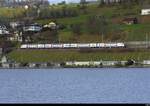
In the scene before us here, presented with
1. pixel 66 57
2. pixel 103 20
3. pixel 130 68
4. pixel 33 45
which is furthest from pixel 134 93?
pixel 103 20

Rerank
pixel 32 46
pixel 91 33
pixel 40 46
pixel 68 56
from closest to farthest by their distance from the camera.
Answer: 1. pixel 68 56
2. pixel 40 46
3. pixel 32 46
4. pixel 91 33

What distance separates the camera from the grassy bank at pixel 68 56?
10144cm

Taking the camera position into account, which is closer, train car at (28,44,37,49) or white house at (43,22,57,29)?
train car at (28,44,37,49)

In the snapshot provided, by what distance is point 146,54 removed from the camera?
102 m

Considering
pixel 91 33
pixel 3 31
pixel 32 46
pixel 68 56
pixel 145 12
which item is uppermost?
pixel 145 12

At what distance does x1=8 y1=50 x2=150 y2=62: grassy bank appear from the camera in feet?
333

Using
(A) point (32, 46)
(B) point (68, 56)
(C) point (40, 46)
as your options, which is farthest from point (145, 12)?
(B) point (68, 56)

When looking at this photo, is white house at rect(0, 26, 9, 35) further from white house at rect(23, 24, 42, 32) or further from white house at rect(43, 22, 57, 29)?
white house at rect(43, 22, 57, 29)

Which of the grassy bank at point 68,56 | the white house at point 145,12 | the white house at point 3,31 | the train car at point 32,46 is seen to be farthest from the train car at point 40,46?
the white house at point 3,31

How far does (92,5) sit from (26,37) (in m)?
24.5

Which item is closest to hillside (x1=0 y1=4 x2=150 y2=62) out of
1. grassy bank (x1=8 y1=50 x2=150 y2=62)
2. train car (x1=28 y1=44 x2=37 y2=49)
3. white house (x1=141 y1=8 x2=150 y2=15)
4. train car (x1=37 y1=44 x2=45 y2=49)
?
grassy bank (x1=8 y1=50 x2=150 y2=62)

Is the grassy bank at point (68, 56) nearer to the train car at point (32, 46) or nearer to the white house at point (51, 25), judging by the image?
the train car at point (32, 46)

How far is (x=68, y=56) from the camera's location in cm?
10419

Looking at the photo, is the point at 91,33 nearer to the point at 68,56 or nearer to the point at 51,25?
the point at 51,25
